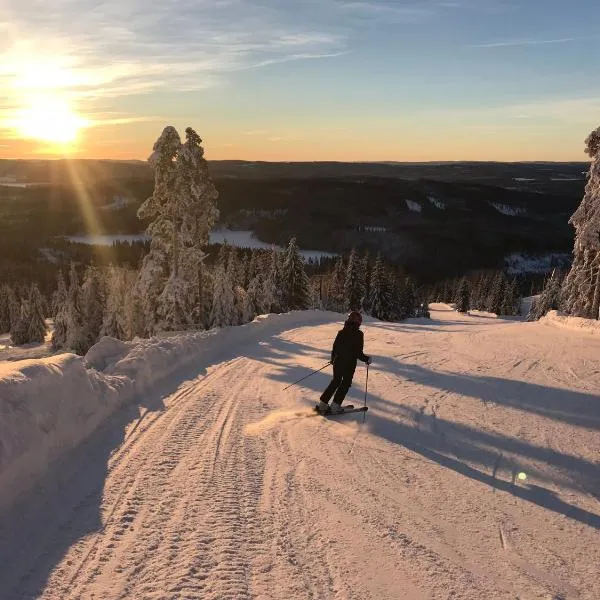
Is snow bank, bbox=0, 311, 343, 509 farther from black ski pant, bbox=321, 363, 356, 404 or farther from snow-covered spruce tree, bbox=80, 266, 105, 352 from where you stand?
snow-covered spruce tree, bbox=80, 266, 105, 352

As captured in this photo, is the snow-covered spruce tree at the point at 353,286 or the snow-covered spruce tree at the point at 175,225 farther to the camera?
the snow-covered spruce tree at the point at 353,286

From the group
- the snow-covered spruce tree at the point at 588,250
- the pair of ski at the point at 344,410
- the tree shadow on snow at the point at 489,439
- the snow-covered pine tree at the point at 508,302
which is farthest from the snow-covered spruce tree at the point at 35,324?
the snow-covered pine tree at the point at 508,302

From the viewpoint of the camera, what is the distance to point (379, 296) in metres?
62.8

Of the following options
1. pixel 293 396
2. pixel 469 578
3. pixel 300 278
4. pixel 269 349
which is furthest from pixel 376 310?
pixel 469 578

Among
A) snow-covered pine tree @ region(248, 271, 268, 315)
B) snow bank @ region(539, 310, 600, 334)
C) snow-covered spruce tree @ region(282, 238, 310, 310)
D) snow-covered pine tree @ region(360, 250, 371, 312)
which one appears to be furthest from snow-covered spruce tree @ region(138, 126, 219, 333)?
snow-covered pine tree @ region(360, 250, 371, 312)

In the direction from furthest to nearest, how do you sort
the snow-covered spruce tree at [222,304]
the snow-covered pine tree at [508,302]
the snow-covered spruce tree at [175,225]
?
the snow-covered pine tree at [508,302] < the snow-covered spruce tree at [222,304] < the snow-covered spruce tree at [175,225]

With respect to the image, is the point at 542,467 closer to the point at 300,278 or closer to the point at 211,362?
the point at 211,362

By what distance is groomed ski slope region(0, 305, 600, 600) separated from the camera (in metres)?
3.92

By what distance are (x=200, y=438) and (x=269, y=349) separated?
7.48m

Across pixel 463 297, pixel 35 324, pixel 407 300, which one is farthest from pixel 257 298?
pixel 463 297

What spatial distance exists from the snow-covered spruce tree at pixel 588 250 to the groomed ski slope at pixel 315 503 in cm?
1744

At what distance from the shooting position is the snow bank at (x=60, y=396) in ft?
16.5

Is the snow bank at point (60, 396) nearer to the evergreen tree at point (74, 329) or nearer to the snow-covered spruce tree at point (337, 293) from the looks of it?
the evergreen tree at point (74, 329)

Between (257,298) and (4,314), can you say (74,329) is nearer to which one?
(257,298)
